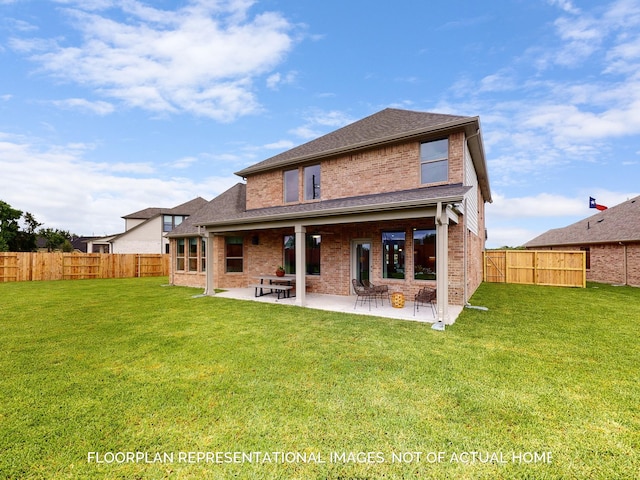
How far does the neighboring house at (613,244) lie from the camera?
16.0 m

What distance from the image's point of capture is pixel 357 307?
931cm

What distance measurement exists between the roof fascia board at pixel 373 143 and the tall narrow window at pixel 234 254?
12.2 ft

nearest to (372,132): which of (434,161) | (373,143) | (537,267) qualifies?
(373,143)

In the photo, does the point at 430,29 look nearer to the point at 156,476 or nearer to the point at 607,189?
the point at 156,476

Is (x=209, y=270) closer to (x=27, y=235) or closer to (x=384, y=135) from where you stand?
(x=384, y=135)

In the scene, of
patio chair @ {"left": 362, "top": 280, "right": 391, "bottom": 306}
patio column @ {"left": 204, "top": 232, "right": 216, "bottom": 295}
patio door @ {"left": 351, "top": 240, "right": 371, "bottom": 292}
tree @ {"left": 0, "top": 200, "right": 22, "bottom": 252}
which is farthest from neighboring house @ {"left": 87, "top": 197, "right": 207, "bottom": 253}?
patio chair @ {"left": 362, "top": 280, "right": 391, "bottom": 306}

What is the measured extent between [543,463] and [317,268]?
33.6 ft

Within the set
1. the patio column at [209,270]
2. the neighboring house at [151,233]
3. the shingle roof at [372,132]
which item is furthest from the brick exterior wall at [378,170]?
the neighboring house at [151,233]

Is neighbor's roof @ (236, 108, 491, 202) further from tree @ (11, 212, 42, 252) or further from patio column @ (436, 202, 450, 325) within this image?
tree @ (11, 212, 42, 252)

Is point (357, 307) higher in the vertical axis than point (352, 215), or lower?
lower

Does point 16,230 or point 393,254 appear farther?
point 16,230

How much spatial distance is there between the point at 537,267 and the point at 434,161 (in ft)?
37.7

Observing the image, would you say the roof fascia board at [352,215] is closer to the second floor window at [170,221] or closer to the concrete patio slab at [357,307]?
the concrete patio slab at [357,307]

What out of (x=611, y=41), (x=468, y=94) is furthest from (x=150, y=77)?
(x=611, y=41)
